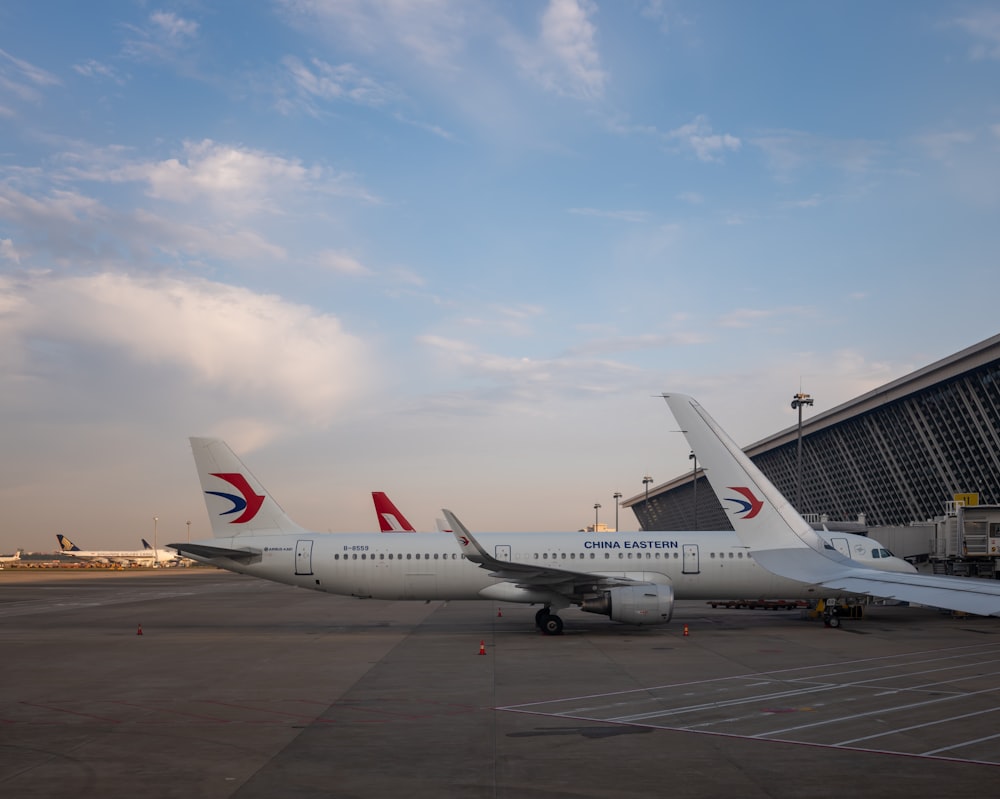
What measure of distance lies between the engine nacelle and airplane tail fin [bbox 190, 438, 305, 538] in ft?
39.3

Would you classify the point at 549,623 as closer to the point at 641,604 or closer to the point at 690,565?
the point at 641,604

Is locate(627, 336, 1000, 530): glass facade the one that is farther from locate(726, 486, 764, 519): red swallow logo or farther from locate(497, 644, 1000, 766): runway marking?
locate(726, 486, 764, 519): red swallow logo

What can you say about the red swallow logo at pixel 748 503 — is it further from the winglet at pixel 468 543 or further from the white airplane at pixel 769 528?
the winglet at pixel 468 543

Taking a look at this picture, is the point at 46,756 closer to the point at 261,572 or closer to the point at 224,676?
the point at 224,676

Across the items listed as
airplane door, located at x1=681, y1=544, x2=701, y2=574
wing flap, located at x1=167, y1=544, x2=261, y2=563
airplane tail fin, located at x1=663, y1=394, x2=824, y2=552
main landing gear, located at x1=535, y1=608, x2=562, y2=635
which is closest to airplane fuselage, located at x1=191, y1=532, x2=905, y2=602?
airplane door, located at x1=681, y1=544, x2=701, y2=574

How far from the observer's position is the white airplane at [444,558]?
29.7m

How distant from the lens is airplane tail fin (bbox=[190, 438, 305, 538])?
3102cm

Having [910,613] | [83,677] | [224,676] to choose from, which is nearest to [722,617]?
[910,613]

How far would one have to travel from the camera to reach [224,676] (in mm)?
19875

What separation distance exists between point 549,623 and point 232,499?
488 inches

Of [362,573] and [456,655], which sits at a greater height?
[362,573]

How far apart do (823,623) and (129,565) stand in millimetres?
152821

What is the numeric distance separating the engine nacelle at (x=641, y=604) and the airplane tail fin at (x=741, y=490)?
54.3 feet

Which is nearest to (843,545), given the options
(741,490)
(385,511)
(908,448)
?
(741,490)
